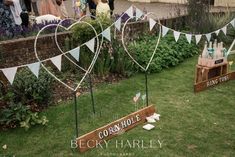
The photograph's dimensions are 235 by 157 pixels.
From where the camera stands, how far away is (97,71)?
737 cm

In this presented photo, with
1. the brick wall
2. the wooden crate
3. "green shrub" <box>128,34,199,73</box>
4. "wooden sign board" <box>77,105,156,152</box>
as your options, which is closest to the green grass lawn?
"wooden sign board" <box>77,105,156,152</box>

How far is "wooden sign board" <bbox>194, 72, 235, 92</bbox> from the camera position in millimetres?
6840

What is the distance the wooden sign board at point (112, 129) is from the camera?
4.88 metres

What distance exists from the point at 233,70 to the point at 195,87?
170 cm

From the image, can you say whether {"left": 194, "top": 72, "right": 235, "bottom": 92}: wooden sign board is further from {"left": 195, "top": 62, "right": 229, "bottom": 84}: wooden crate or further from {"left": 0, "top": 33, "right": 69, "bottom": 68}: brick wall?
{"left": 0, "top": 33, "right": 69, "bottom": 68}: brick wall

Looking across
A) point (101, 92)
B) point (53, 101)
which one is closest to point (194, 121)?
point (101, 92)

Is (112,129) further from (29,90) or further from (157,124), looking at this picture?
(29,90)

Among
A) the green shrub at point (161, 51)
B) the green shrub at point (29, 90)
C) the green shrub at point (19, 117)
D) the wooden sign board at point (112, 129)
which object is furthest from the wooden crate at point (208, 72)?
the green shrub at point (19, 117)

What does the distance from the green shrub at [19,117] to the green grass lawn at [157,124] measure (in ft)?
0.35

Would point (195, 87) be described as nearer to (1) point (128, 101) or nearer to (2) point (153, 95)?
(2) point (153, 95)

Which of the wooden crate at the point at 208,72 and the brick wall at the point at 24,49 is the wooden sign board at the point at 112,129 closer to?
the wooden crate at the point at 208,72

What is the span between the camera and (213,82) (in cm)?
709

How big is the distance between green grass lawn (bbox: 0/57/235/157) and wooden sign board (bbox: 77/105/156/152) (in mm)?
82

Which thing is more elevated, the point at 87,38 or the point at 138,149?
the point at 87,38
